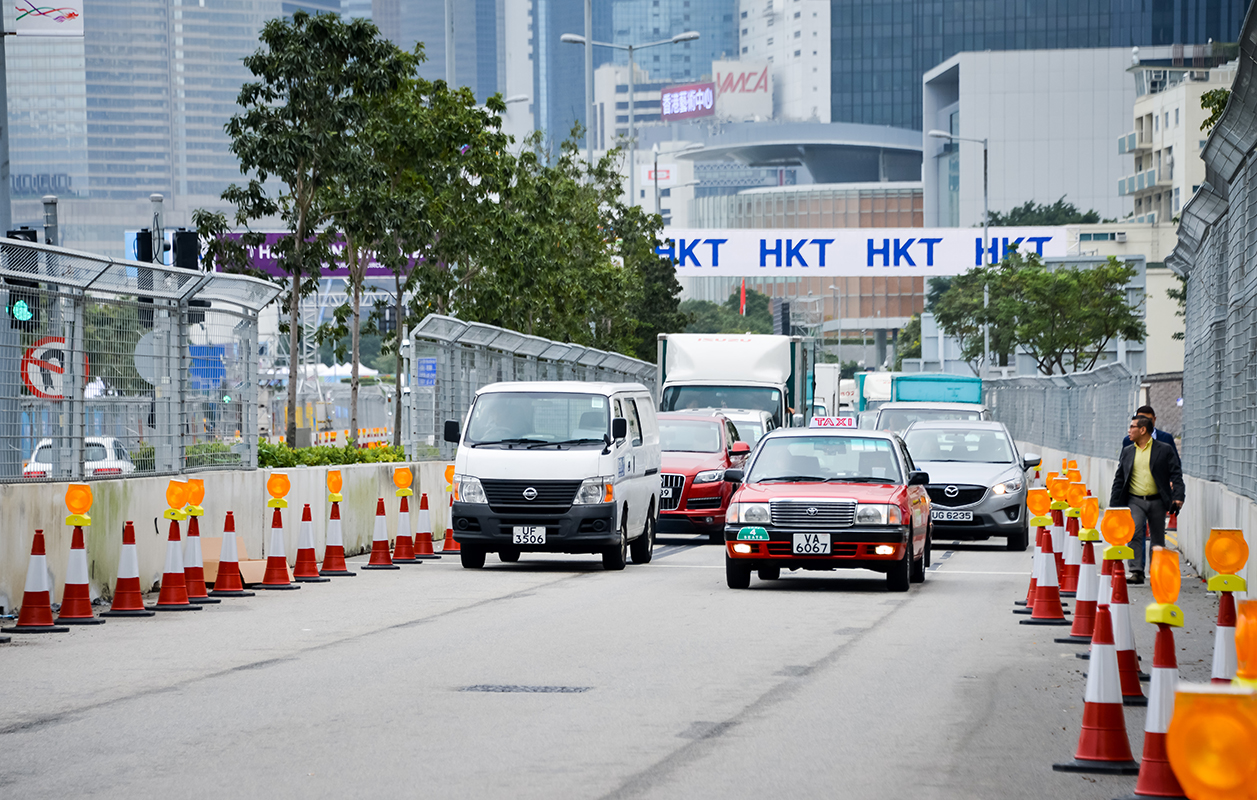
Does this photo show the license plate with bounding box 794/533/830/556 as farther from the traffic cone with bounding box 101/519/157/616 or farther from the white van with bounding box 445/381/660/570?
the traffic cone with bounding box 101/519/157/616

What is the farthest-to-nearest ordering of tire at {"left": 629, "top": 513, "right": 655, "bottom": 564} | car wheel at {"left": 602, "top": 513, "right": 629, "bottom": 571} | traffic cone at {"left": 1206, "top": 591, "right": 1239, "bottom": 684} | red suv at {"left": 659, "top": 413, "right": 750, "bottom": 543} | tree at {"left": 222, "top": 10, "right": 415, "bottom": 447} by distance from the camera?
tree at {"left": 222, "top": 10, "right": 415, "bottom": 447} → red suv at {"left": 659, "top": 413, "right": 750, "bottom": 543} → tire at {"left": 629, "top": 513, "right": 655, "bottom": 564} → car wheel at {"left": 602, "top": 513, "right": 629, "bottom": 571} → traffic cone at {"left": 1206, "top": 591, "right": 1239, "bottom": 684}

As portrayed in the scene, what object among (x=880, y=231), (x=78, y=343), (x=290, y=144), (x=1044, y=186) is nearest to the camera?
(x=78, y=343)

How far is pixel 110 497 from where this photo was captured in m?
14.4

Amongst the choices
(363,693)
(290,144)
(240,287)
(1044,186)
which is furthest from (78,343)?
(1044,186)

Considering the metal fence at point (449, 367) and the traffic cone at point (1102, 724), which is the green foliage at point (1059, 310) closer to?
the metal fence at point (449, 367)

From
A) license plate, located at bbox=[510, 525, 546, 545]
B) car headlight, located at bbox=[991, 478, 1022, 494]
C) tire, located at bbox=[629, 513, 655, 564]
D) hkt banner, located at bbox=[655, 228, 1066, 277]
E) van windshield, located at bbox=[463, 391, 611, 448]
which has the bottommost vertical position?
tire, located at bbox=[629, 513, 655, 564]

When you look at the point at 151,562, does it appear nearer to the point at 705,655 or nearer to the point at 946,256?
the point at 705,655

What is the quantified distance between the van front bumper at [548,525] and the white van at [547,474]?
10mm

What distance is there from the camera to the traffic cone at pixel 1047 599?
43.2 feet

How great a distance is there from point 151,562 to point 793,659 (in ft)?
21.8

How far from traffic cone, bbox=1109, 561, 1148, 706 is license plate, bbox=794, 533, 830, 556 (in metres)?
5.76

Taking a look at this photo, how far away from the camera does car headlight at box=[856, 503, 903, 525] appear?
1542cm

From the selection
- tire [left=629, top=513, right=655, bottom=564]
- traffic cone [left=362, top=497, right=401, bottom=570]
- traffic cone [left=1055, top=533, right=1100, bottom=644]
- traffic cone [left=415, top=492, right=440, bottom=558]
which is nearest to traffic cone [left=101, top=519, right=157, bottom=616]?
traffic cone [left=362, top=497, right=401, bottom=570]

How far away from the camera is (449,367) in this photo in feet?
80.5
